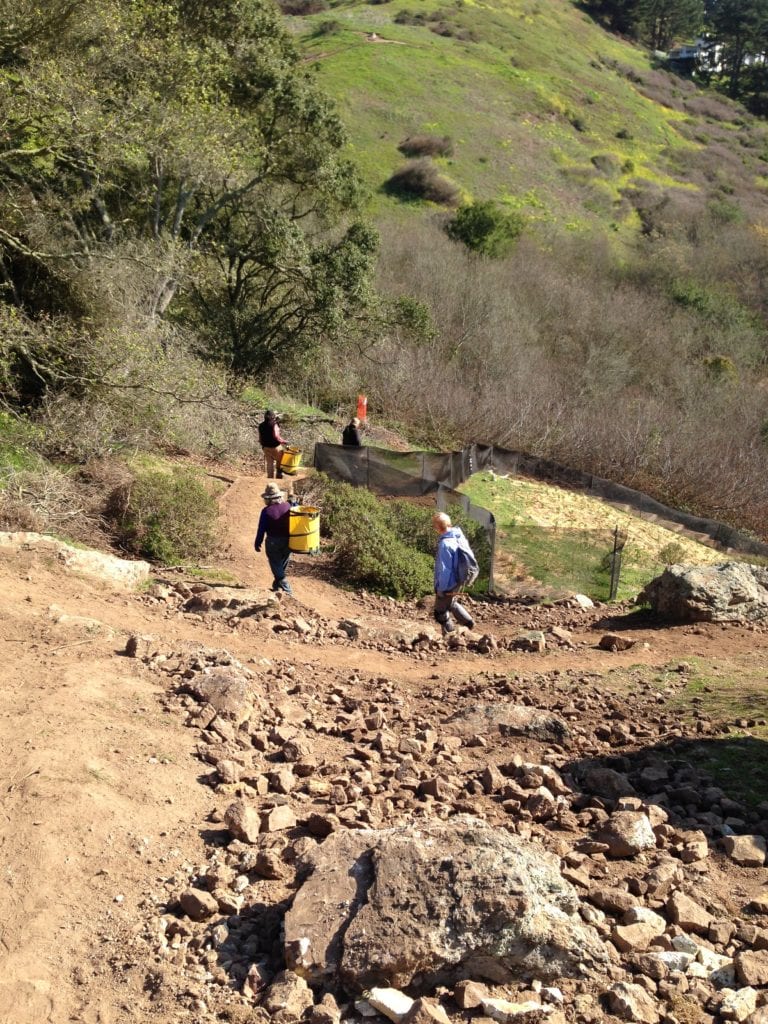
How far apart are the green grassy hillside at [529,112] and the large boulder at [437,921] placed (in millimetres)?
49157

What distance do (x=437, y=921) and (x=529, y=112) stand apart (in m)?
71.5

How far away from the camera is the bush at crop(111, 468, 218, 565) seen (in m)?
11.2

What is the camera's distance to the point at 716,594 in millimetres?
10352

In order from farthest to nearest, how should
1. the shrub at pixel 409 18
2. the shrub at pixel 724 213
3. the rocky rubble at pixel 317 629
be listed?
the shrub at pixel 409 18, the shrub at pixel 724 213, the rocky rubble at pixel 317 629

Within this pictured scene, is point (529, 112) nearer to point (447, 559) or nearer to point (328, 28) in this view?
point (328, 28)

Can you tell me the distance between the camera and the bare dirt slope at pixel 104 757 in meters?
3.64

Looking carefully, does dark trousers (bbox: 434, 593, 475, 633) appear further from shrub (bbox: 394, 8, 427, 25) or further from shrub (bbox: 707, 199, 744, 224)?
shrub (bbox: 394, 8, 427, 25)

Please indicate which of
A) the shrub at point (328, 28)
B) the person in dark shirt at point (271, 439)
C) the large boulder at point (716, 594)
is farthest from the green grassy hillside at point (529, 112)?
the large boulder at point (716, 594)

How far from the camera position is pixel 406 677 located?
26.0ft

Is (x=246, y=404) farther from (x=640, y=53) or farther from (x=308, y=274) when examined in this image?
(x=640, y=53)

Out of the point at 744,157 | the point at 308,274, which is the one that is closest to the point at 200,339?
the point at 308,274

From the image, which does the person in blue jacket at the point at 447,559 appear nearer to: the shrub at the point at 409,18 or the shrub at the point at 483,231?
the shrub at the point at 483,231

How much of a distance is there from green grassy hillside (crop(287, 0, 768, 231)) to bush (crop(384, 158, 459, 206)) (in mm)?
1119

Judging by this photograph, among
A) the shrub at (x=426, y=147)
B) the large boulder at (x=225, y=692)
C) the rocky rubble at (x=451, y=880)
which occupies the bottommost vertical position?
the large boulder at (x=225, y=692)
